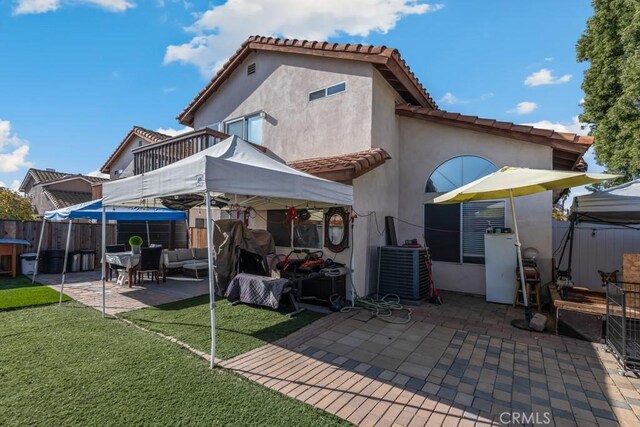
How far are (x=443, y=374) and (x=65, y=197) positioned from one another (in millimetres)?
26536

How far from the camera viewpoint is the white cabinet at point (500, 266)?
6.88 metres

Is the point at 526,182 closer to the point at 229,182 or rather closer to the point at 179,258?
the point at 229,182

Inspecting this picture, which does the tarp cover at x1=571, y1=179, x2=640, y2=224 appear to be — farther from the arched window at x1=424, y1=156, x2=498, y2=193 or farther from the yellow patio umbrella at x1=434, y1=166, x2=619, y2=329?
the arched window at x1=424, y1=156, x2=498, y2=193

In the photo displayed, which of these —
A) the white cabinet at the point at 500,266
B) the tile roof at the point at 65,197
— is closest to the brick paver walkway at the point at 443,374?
the white cabinet at the point at 500,266

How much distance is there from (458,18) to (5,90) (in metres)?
13.4

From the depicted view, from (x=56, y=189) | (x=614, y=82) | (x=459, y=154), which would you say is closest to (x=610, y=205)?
(x=459, y=154)

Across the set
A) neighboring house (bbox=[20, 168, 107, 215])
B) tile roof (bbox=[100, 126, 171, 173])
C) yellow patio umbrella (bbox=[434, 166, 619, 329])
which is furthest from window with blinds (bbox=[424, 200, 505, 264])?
neighboring house (bbox=[20, 168, 107, 215])

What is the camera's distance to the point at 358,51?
24.7ft

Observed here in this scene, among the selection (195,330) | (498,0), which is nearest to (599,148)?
(498,0)

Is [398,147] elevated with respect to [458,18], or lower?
lower

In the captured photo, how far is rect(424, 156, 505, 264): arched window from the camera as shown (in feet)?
25.0

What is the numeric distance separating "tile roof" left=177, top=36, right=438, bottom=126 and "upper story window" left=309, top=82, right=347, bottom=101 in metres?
0.70

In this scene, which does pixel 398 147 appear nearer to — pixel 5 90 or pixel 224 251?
pixel 224 251

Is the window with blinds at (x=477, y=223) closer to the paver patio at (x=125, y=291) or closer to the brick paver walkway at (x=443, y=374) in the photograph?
the brick paver walkway at (x=443, y=374)
